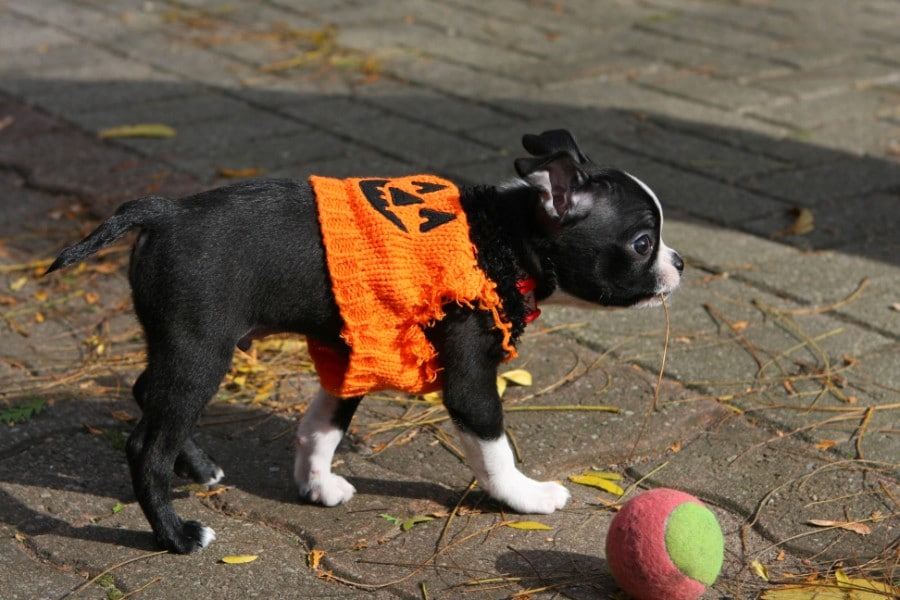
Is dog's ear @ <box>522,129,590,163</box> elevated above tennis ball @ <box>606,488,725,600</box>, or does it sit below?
above

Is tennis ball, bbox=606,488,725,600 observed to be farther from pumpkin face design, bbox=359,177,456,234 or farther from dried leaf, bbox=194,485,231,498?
dried leaf, bbox=194,485,231,498

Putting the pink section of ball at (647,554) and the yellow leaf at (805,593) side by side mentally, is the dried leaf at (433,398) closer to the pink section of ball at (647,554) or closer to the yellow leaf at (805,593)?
the pink section of ball at (647,554)

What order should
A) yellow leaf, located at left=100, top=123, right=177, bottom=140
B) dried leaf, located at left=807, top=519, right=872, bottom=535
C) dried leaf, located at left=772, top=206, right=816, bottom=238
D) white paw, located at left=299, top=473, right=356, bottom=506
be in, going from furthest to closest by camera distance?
yellow leaf, located at left=100, top=123, right=177, bottom=140 < dried leaf, located at left=772, top=206, right=816, bottom=238 < white paw, located at left=299, top=473, right=356, bottom=506 < dried leaf, located at left=807, top=519, right=872, bottom=535

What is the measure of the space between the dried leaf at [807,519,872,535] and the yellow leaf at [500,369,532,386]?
3.57 ft

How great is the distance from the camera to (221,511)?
314 centimetres

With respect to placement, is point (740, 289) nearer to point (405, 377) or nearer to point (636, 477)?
point (636, 477)

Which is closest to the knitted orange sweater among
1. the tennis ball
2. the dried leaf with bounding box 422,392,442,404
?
the tennis ball

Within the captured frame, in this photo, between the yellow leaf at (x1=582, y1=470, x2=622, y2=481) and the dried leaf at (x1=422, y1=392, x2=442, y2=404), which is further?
the dried leaf at (x1=422, y1=392, x2=442, y2=404)

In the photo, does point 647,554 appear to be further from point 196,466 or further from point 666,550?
point 196,466

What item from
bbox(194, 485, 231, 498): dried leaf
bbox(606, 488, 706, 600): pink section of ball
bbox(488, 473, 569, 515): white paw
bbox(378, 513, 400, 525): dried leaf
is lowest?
bbox(194, 485, 231, 498): dried leaf

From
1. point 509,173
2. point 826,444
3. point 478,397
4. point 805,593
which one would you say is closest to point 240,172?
point 509,173

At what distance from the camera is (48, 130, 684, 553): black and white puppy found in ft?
9.11

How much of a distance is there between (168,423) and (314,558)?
51 cm

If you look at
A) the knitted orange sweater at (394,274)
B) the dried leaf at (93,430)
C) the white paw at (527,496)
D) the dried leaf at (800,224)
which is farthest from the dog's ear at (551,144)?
the dried leaf at (800,224)
